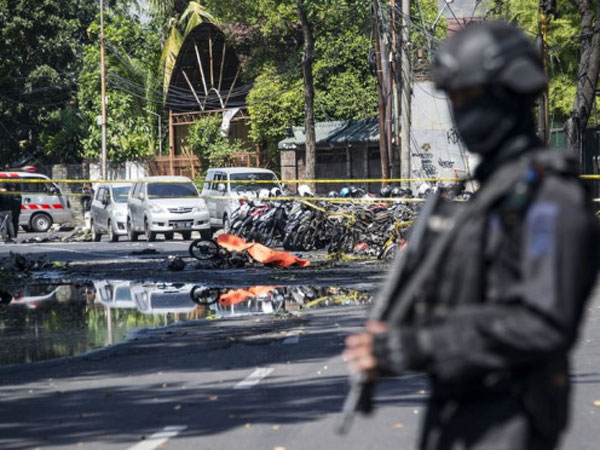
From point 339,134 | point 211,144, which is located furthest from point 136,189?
point 211,144

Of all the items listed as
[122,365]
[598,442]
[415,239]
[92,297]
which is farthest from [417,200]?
[415,239]

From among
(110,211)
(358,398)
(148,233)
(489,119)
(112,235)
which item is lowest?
(112,235)

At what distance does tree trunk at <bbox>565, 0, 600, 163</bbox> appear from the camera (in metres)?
27.0

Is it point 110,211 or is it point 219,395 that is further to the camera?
point 110,211

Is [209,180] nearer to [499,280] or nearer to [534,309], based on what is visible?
[499,280]

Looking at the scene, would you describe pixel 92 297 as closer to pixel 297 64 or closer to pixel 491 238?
pixel 491 238

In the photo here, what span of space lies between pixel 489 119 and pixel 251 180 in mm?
31019

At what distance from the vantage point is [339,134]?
4866cm

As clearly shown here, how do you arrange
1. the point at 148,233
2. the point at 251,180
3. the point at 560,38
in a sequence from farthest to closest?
the point at 560,38 < the point at 251,180 < the point at 148,233

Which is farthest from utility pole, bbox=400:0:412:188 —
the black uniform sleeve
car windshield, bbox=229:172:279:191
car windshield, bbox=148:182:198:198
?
the black uniform sleeve

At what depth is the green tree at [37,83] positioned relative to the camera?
184 ft

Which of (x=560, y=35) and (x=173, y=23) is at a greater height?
(x=173, y=23)

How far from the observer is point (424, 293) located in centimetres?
322

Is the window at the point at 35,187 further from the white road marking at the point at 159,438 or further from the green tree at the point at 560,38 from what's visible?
the white road marking at the point at 159,438
